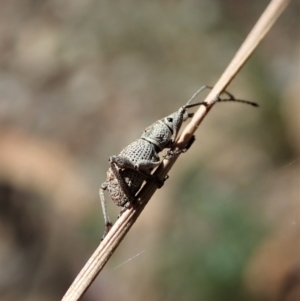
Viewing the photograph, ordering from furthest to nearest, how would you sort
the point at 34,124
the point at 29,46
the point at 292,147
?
1. the point at 29,46
2. the point at 34,124
3. the point at 292,147

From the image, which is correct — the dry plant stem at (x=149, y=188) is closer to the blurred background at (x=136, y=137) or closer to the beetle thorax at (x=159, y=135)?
the beetle thorax at (x=159, y=135)

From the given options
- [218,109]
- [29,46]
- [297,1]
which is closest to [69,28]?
[29,46]

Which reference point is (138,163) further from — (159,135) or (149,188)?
(159,135)

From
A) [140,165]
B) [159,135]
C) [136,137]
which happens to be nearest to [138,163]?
[140,165]

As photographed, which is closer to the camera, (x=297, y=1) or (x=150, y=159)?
(x=150, y=159)

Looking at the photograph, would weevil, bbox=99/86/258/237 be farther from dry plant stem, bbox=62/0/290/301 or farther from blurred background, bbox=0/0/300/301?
blurred background, bbox=0/0/300/301

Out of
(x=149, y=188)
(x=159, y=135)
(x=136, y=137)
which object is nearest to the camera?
(x=149, y=188)

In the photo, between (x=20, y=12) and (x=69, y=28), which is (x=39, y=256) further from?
(x=20, y=12)

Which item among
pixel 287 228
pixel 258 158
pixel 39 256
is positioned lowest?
pixel 39 256
